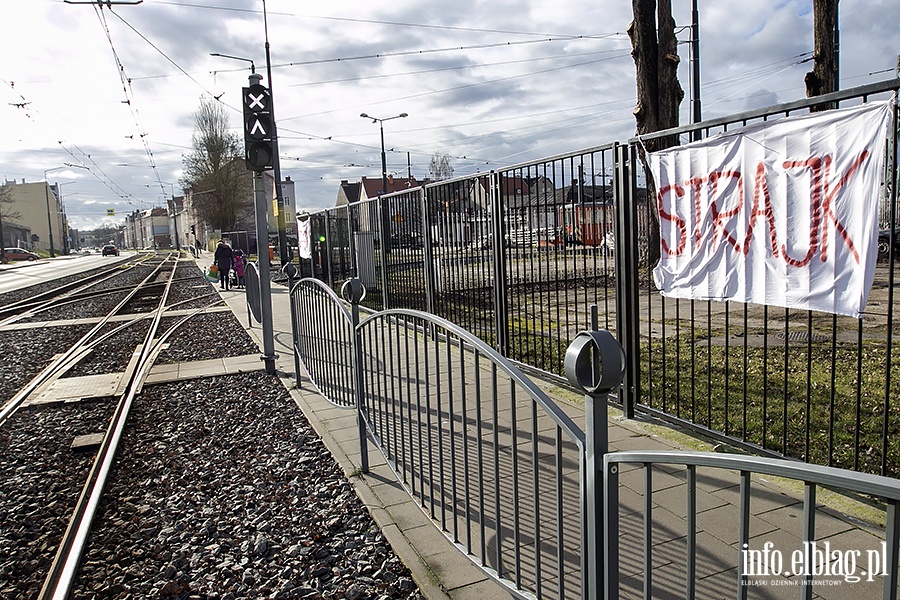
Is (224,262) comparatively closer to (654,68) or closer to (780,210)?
(654,68)

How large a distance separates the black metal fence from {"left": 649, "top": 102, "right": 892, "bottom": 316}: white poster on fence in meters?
0.13

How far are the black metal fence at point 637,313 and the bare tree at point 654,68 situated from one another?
3.32 m

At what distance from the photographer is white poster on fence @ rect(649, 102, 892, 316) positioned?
3270 millimetres

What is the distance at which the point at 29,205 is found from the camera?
340 ft

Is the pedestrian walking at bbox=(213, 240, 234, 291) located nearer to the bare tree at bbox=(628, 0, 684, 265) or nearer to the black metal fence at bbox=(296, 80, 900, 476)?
the black metal fence at bbox=(296, 80, 900, 476)

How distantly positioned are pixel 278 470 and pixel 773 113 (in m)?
4.16

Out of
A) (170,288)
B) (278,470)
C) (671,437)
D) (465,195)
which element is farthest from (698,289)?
(170,288)

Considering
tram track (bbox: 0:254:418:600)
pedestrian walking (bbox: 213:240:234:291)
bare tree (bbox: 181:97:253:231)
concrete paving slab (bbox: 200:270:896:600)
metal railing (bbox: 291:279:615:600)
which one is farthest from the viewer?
bare tree (bbox: 181:97:253:231)

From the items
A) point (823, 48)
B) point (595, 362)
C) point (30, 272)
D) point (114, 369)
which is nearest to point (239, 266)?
point (114, 369)

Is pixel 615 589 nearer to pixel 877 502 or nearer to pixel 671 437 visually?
pixel 877 502

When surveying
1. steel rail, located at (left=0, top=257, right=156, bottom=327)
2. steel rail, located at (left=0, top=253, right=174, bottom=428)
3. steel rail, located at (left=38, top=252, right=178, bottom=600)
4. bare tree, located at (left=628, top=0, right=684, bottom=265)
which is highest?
bare tree, located at (left=628, top=0, right=684, bottom=265)

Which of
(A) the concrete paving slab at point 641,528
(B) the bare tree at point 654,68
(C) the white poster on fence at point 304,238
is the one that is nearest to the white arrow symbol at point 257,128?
(A) the concrete paving slab at point 641,528

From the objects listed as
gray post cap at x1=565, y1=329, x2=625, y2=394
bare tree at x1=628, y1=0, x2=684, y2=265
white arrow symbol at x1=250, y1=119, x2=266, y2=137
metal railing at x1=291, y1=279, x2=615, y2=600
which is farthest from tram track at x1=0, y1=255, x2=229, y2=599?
bare tree at x1=628, y1=0, x2=684, y2=265

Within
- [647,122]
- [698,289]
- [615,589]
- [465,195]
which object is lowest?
[615,589]
